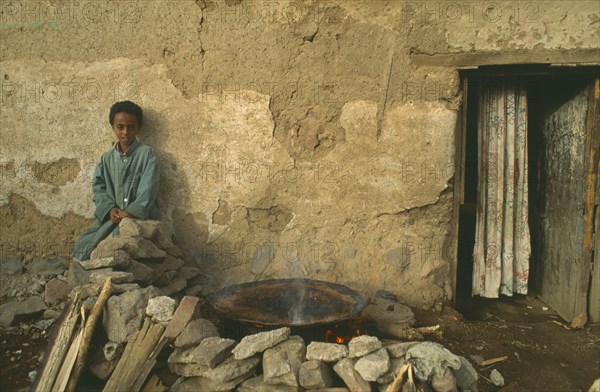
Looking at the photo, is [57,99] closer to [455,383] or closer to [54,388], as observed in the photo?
[54,388]

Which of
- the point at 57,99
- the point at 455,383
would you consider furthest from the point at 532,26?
the point at 57,99

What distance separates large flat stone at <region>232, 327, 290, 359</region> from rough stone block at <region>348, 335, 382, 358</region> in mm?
381

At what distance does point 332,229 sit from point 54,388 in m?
2.32

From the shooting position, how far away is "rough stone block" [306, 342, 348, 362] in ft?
8.55

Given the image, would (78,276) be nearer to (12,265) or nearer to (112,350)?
(112,350)

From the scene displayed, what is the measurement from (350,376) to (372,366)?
129mm

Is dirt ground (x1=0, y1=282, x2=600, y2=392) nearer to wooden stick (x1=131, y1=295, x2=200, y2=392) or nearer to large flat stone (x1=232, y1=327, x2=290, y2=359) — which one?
wooden stick (x1=131, y1=295, x2=200, y2=392)

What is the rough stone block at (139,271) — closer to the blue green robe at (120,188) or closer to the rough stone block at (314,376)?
the blue green robe at (120,188)

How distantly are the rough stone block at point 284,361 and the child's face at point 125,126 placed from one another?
2278 millimetres

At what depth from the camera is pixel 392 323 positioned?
3566mm

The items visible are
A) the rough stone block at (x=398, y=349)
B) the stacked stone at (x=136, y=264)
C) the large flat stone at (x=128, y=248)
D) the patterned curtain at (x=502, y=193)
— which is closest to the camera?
the rough stone block at (x=398, y=349)

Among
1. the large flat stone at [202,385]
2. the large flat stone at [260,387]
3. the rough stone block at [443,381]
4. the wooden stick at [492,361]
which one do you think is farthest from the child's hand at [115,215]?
the wooden stick at [492,361]

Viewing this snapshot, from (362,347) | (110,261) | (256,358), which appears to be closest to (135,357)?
(256,358)

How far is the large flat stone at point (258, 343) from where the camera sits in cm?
261
